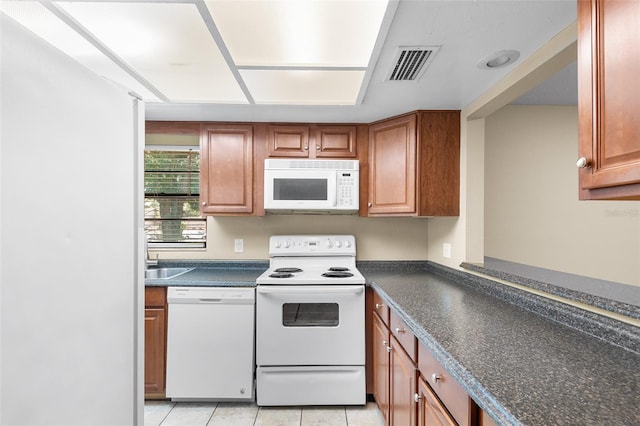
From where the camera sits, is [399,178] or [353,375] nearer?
[353,375]

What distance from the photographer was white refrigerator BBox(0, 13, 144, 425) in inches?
23.6

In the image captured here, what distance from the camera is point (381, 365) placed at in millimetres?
2016

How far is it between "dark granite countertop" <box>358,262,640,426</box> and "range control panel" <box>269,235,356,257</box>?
1.03 m

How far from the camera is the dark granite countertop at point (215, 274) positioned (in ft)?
7.31

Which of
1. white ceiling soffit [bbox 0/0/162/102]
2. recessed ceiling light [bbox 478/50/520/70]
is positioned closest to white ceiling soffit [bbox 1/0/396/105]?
white ceiling soffit [bbox 0/0/162/102]

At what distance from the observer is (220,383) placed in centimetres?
220

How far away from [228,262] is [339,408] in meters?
1.41

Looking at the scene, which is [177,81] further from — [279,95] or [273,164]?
[273,164]

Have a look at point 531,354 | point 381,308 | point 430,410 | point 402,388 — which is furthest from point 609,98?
point 381,308

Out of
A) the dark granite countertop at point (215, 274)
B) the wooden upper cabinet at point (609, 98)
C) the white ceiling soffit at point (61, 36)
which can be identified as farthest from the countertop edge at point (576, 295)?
the white ceiling soffit at point (61, 36)

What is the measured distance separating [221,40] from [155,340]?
1958 millimetres

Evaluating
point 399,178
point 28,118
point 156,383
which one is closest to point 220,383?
point 156,383

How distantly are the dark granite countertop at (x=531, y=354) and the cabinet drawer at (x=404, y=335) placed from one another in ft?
0.31

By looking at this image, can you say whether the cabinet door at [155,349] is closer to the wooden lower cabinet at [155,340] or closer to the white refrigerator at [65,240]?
the wooden lower cabinet at [155,340]
